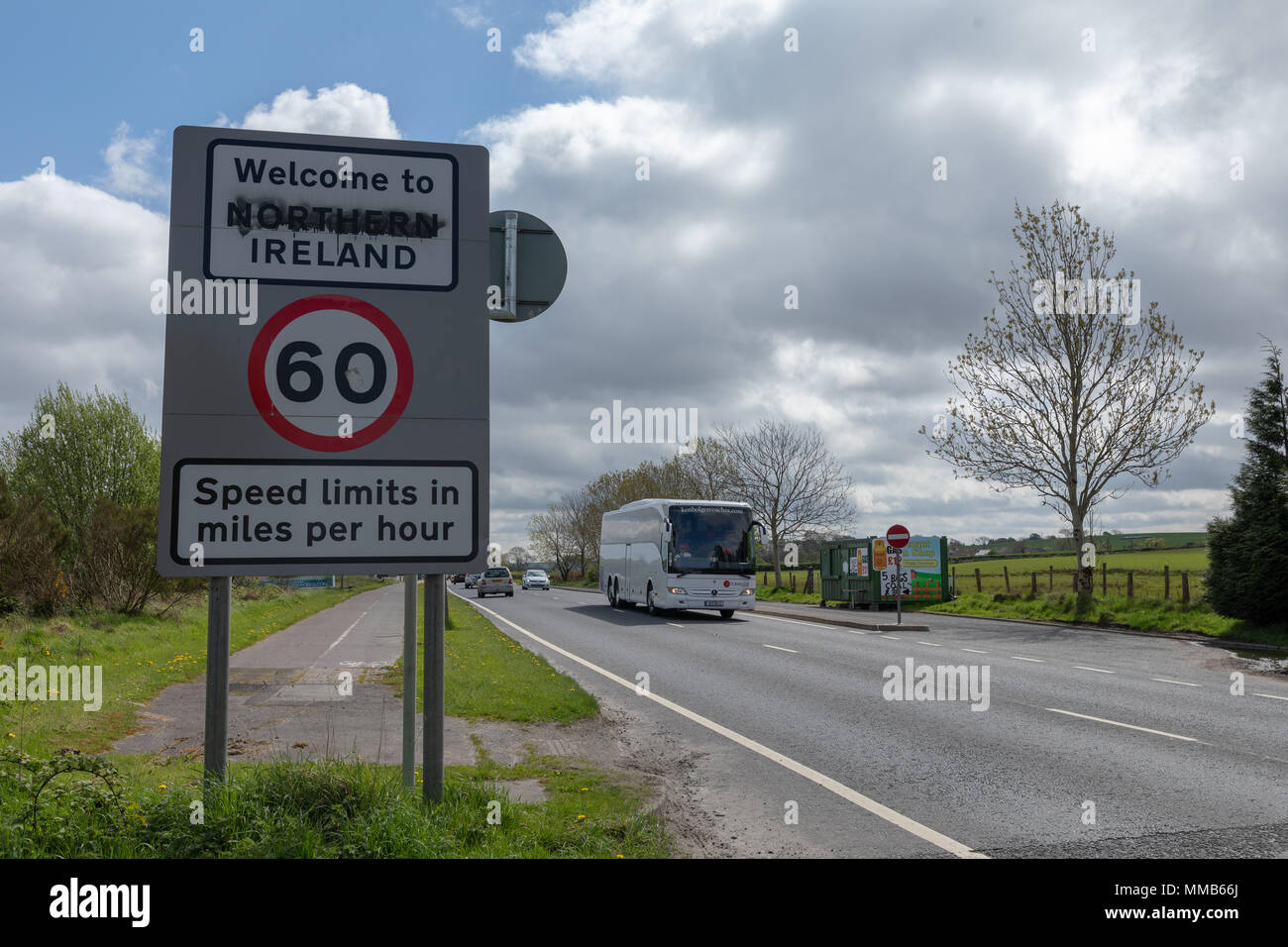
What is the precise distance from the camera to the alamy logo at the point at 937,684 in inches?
433

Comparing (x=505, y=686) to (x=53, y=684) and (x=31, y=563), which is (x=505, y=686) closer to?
(x=53, y=684)

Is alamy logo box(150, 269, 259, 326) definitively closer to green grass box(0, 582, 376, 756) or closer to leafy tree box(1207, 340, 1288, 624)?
green grass box(0, 582, 376, 756)

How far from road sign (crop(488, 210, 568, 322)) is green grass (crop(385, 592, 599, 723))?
2640 mm

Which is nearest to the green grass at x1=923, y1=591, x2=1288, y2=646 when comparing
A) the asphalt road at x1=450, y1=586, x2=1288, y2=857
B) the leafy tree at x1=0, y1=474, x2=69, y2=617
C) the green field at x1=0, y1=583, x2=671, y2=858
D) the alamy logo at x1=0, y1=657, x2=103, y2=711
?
the asphalt road at x1=450, y1=586, x2=1288, y2=857

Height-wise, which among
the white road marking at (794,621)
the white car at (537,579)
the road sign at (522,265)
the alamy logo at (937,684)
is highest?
the road sign at (522,265)

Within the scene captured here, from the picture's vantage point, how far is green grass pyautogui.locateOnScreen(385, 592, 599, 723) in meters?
9.31

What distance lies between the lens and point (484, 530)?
448 centimetres

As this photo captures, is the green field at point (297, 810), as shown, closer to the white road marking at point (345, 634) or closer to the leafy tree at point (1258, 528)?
the white road marking at point (345, 634)

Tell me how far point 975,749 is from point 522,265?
5.72 m

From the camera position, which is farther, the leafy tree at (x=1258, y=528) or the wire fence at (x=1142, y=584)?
the wire fence at (x=1142, y=584)
